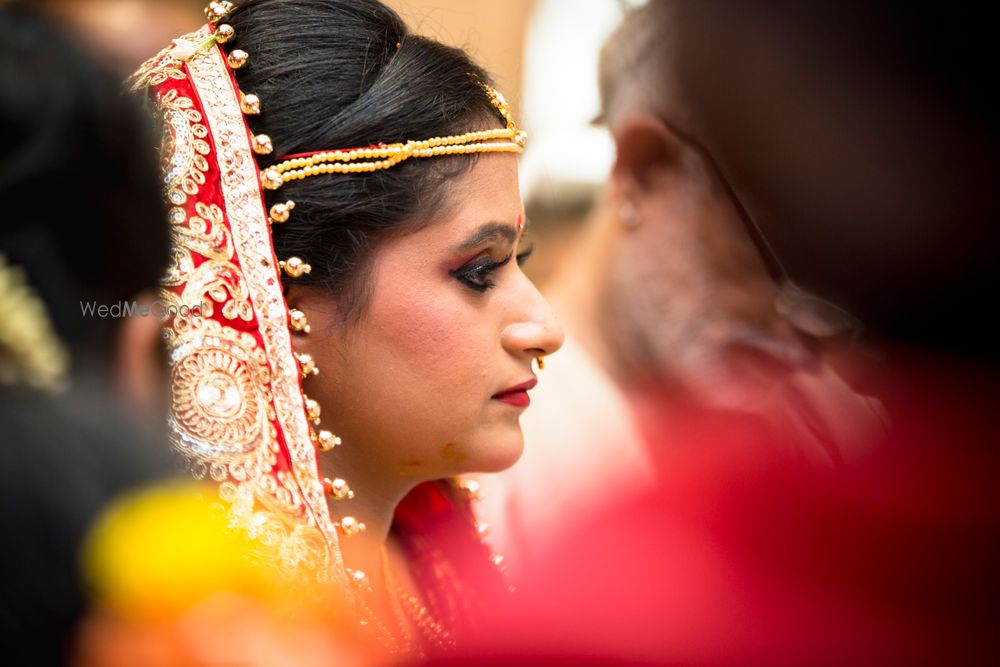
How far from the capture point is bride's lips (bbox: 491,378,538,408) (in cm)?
183

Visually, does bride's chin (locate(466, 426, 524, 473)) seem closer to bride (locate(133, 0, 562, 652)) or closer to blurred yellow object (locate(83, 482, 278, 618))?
bride (locate(133, 0, 562, 652))

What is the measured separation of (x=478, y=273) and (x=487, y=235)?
0.22ft

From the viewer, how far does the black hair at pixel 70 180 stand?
0.77m

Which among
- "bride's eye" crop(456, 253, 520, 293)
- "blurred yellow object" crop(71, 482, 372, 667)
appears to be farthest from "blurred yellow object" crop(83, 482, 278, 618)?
"bride's eye" crop(456, 253, 520, 293)

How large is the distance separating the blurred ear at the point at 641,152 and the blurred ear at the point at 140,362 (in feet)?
4.51

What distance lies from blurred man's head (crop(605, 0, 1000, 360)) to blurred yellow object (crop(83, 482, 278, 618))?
2.25ft

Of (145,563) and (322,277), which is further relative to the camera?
(322,277)

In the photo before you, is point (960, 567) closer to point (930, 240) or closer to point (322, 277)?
point (930, 240)

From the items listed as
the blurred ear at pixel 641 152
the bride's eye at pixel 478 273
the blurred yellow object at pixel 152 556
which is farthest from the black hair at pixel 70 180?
the blurred ear at pixel 641 152

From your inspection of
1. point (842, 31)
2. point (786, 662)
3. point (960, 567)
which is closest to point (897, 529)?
point (960, 567)

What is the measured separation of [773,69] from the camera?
1093mm

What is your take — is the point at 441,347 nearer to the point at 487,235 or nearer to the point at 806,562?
the point at 487,235

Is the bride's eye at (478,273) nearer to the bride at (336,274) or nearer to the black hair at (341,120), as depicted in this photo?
the bride at (336,274)

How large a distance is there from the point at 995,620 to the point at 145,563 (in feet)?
3.94
